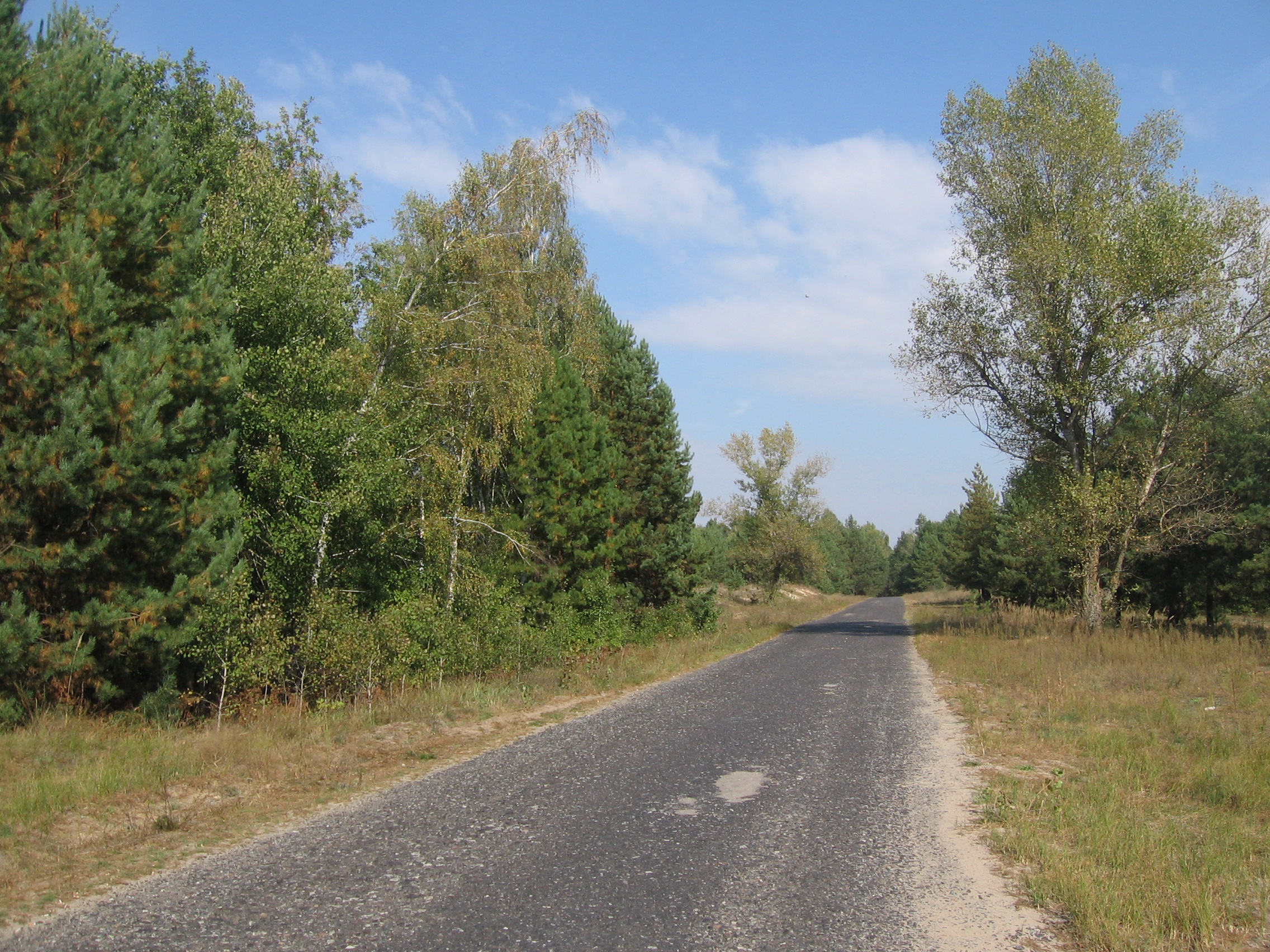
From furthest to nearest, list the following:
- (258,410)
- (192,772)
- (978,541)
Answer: (978,541), (258,410), (192,772)

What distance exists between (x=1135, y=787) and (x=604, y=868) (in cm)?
532

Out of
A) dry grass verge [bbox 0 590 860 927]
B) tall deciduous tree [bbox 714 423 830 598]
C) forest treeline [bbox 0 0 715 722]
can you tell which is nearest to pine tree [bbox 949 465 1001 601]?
tall deciduous tree [bbox 714 423 830 598]

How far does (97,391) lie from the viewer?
897 centimetres

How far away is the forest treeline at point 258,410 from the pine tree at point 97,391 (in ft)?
0.10

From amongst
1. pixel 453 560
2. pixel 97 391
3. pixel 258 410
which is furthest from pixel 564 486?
pixel 97 391

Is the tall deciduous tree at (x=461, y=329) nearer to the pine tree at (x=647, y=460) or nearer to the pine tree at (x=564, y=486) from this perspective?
the pine tree at (x=564, y=486)

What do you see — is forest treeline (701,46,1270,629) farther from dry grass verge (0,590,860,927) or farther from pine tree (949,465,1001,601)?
pine tree (949,465,1001,601)

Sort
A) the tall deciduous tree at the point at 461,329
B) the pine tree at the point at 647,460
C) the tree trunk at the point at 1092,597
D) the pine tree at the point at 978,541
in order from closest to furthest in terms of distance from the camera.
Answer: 1. the tall deciduous tree at the point at 461,329
2. the tree trunk at the point at 1092,597
3. the pine tree at the point at 647,460
4. the pine tree at the point at 978,541

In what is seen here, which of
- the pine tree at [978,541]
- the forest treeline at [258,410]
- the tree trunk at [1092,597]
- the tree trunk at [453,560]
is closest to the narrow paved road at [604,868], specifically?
the forest treeline at [258,410]

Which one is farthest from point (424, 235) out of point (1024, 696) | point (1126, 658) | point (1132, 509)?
point (1132, 509)

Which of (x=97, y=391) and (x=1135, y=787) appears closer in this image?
(x=1135, y=787)

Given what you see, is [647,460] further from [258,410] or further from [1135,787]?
[1135,787]

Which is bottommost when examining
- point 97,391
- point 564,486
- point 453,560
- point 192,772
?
point 192,772

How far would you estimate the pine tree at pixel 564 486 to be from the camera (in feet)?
65.1
